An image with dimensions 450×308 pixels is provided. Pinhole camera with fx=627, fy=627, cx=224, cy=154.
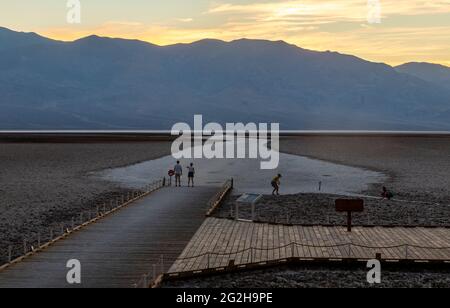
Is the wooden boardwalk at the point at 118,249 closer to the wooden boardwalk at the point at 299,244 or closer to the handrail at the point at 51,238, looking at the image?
the handrail at the point at 51,238

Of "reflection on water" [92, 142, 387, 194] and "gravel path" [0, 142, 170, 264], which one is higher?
"gravel path" [0, 142, 170, 264]

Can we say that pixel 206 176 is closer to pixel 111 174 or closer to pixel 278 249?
pixel 111 174

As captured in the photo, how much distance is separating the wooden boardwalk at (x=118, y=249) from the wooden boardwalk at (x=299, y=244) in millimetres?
983

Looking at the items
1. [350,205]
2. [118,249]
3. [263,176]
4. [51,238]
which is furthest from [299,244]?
[263,176]

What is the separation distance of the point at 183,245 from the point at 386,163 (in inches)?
2594

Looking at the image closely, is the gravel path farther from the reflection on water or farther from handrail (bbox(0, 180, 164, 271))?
the reflection on water

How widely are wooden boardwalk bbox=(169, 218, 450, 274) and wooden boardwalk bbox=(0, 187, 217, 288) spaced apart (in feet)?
3.22

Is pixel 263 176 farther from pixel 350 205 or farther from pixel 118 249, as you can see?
pixel 118 249

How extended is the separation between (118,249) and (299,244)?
7522 millimetres

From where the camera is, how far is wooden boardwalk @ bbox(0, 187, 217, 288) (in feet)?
69.3

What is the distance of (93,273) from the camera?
2172cm

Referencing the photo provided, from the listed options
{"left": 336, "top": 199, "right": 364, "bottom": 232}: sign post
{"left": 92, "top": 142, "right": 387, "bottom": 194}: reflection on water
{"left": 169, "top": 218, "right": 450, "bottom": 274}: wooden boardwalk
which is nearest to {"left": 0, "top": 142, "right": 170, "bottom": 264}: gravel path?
{"left": 92, "top": 142, "right": 387, "bottom": 194}: reflection on water
